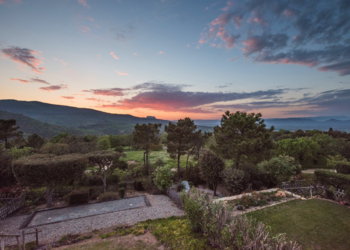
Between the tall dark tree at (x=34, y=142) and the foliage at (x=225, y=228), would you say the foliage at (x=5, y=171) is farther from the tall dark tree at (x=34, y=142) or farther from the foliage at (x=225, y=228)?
the tall dark tree at (x=34, y=142)

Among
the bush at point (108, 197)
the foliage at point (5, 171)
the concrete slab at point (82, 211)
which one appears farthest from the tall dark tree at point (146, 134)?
the foliage at point (5, 171)

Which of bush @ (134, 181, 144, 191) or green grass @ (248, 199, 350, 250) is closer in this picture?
green grass @ (248, 199, 350, 250)

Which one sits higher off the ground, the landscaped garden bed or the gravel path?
the landscaped garden bed

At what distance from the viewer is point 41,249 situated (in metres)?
7.86

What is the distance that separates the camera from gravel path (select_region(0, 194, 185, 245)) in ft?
31.6

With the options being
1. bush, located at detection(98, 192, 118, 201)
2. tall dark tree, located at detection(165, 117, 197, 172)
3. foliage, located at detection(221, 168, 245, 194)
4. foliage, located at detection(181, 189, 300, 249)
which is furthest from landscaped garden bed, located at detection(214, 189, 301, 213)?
tall dark tree, located at detection(165, 117, 197, 172)

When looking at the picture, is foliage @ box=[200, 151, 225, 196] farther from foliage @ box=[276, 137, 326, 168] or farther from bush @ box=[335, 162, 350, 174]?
foliage @ box=[276, 137, 326, 168]

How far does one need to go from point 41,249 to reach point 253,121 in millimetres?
21328

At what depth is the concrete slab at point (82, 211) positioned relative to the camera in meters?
11.5

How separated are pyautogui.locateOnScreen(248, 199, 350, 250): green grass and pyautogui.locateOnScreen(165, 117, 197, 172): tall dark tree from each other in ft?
45.3

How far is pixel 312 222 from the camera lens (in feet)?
30.4

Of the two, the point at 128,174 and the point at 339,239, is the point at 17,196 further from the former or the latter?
the point at 339,239

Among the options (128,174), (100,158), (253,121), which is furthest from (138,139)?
(253,121)

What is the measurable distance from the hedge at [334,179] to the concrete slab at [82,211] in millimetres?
17979
